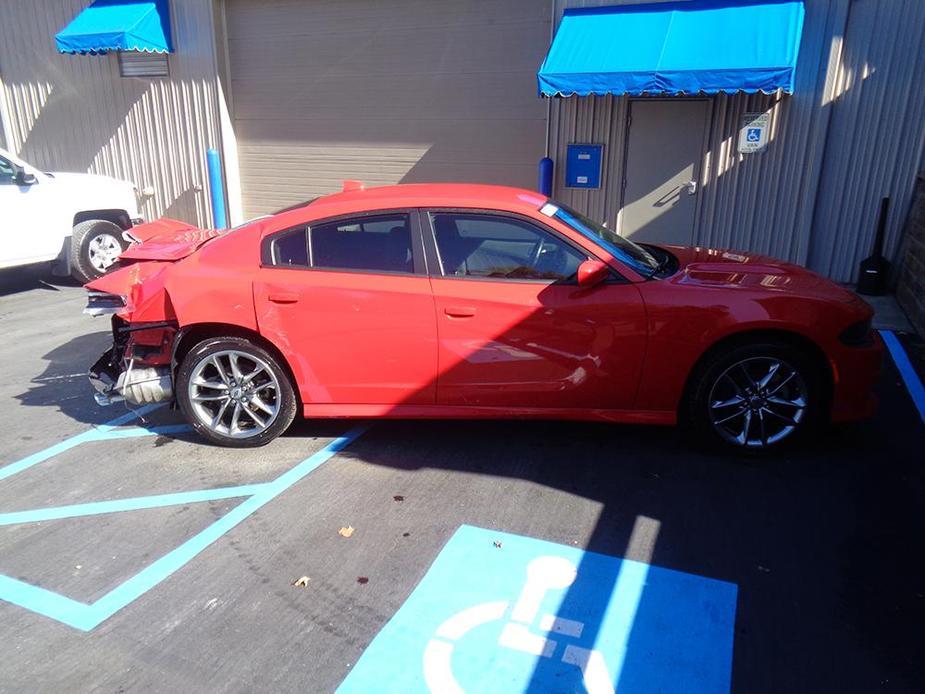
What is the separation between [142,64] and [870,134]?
11.1 m

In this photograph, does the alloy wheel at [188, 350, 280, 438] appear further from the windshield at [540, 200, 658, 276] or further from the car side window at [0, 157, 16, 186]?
the car side window at [0, 157, 16, 186]

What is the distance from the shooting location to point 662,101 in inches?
375

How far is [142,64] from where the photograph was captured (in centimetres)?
1245

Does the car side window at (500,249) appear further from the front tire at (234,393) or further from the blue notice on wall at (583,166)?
the blue notice on wall at (583,166)

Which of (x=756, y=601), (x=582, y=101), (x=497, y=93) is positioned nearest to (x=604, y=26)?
(x=582, y=101)

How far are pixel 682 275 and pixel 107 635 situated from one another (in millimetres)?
3642

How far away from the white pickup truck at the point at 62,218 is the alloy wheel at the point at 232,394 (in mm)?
5918

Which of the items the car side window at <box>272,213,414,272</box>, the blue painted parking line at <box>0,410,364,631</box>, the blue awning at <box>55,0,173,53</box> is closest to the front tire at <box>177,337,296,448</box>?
the blue painted parking line at <box>0,410,364,631</box>

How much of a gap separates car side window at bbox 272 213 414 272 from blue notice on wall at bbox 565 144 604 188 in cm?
598

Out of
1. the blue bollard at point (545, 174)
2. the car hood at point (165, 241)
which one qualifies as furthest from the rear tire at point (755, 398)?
the blue bollard at point (545, 174)

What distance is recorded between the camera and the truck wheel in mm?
9812

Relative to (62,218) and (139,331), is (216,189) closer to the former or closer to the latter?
(62,218)

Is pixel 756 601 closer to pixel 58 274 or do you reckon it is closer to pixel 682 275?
pixel 682 275

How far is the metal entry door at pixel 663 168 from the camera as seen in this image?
31.0 ft
